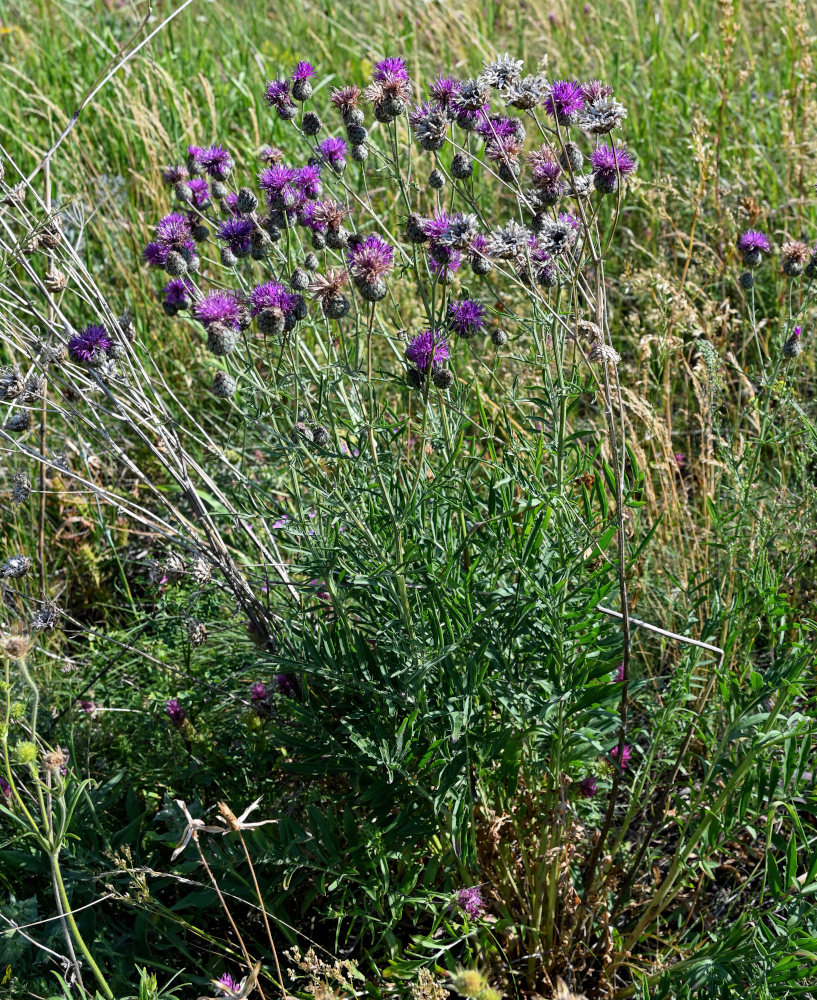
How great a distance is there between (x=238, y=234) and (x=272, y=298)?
247 millimetres

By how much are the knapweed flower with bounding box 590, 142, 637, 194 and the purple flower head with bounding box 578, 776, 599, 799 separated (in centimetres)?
133

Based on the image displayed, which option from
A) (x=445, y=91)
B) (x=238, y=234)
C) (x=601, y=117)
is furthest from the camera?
(x=238, y=234)

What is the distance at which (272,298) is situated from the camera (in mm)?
1931

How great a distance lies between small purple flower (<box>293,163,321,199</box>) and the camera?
7.13 ft

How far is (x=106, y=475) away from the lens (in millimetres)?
3787

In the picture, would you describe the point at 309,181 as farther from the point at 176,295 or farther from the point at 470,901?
the point at 470,901

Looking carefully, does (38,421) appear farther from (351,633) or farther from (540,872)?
(540,872)

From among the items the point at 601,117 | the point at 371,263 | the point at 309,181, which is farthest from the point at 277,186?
the point at 601,117

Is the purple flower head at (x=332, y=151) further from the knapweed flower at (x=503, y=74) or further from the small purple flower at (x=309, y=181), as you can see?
the knapweed flower at (x=503, y=74)

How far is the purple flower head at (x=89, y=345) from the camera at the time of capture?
203 cm

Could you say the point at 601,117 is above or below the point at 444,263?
above

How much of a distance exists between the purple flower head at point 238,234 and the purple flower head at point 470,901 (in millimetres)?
1422

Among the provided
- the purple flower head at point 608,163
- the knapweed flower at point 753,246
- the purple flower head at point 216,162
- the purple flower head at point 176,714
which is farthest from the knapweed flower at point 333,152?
the purple flower head at point 176,714

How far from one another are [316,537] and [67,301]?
104 inches
